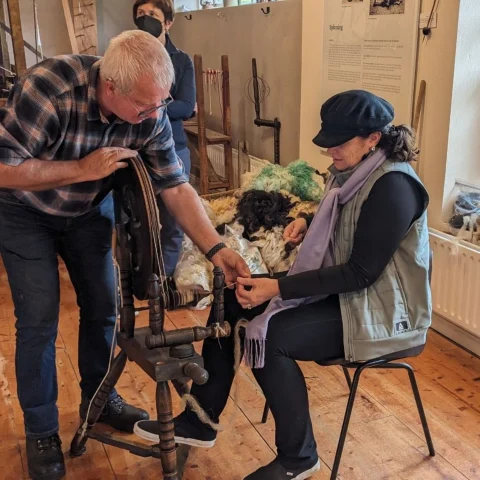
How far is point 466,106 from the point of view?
245 centimetres

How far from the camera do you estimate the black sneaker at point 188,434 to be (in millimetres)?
1781

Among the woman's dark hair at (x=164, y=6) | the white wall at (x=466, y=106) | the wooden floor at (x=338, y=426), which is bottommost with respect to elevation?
the wooden floor at (x=338, y=426)

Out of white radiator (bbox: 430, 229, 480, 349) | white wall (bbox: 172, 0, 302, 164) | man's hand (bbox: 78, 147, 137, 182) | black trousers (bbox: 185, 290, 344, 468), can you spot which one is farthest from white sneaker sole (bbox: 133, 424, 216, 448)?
white wall (bbox: 172, 0, 302, 164)

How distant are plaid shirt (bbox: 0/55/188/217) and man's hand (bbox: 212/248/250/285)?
10.8 inches

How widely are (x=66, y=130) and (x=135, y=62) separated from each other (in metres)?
0.28

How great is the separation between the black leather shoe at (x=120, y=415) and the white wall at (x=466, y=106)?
1.47m

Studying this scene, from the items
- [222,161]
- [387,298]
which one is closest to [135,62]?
[387,298]

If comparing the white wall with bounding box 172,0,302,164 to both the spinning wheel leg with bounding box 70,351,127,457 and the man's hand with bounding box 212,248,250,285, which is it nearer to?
the man's hand with bounding box 212,248,250,285

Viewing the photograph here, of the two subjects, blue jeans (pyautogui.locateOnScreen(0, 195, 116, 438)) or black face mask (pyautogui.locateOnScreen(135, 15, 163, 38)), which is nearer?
blue jeans (pyautogui.locateOnScreen(0, 195, 116, 438))

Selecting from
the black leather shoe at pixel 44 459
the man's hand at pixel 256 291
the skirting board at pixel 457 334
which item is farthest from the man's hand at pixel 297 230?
the skirting board at pixel 457 334

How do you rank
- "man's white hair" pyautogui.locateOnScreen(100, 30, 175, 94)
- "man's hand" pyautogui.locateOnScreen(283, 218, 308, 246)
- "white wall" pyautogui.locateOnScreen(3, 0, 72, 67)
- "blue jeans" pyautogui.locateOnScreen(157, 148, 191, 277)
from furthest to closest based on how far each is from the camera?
1. "white wall" pyautogui.locateOnScreen(3, 0, 72, 67)
2. "blue jeans" pyautogui.locateOnScreen(157, 148, 191, 277)
3. "man's hand" pyautogui.locateOnScreen(283, 218, 308, 246)
4. "man's white hair" pyautogui.locateOnScreen(100, 30, 175, 94)

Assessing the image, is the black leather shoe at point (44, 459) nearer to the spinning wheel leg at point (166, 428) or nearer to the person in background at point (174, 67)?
the spinning wheel leg at point (166, 428)

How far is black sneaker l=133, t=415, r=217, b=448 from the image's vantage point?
1.78 meters

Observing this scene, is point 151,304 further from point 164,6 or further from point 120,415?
point 164,6
